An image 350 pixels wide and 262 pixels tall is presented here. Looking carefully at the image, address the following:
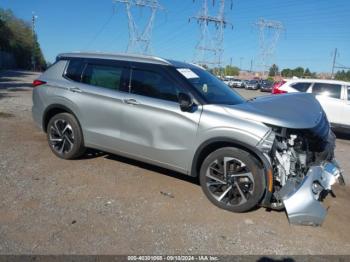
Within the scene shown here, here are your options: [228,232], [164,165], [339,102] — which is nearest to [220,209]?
[228,232]

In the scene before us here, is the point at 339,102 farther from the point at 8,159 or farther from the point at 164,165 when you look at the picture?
the point at 8,159

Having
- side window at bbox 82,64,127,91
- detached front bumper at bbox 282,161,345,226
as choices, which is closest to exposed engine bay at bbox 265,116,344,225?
detached front bumper at bbox 282,161,345,226

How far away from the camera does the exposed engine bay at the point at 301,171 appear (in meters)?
4.10

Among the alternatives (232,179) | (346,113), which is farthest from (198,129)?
(346,113)

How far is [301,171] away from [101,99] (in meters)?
2.97

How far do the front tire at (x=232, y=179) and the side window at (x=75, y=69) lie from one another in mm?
2598

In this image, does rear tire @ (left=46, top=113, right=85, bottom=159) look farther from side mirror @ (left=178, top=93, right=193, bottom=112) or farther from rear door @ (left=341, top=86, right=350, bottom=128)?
rear door @ (left=341, top=86, right=350, bottom=128)

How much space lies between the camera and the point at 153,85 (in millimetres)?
5023

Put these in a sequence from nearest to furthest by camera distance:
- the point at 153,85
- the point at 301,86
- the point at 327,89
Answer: the point at 153,85
the point at 327,89
the point at 301,86

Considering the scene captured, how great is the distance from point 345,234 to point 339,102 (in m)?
7.21

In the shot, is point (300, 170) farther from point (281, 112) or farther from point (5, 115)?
point (5, 115)

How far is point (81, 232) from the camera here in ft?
12.1

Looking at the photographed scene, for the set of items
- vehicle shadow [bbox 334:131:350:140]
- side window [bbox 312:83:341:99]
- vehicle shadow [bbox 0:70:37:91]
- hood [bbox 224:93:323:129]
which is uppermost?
hood [bbox 224:93:323:129]

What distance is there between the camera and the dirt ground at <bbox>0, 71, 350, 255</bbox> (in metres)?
3.54
